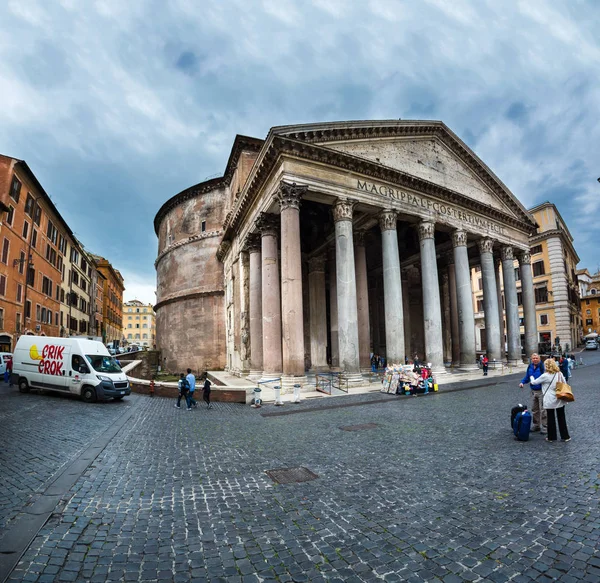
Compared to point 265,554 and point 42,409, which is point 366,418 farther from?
point 42,409

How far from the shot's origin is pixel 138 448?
644 centimetres

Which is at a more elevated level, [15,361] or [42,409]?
[15,361]

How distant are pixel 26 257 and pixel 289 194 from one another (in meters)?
21.7

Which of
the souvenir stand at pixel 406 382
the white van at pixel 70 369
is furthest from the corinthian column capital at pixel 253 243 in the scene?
the souvenir stand at pixel 406 382

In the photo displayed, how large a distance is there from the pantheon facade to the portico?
0.22 feet

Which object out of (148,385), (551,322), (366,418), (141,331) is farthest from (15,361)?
(141,331)

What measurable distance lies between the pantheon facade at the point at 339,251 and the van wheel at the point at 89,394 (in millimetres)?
6357

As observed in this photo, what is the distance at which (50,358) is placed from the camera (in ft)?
44.3

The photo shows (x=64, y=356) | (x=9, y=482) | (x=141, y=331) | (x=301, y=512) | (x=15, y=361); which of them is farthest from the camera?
(x=141, y=331)

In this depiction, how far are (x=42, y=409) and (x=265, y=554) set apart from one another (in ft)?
34.9

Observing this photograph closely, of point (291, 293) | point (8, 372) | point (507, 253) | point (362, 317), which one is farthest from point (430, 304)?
point (8, 372)

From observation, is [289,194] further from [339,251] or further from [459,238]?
[459,238]

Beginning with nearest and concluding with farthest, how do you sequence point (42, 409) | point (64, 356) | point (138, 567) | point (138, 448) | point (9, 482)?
point (138, 567), point (9, 482), point (138, 448), point (42, 409), point (64, 356)

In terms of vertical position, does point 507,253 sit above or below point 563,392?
above
